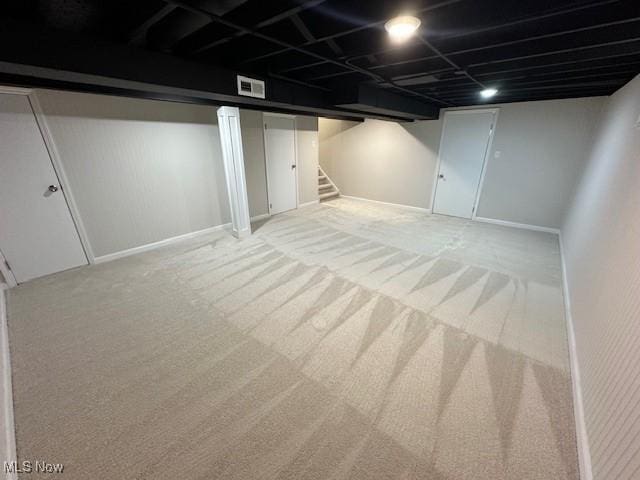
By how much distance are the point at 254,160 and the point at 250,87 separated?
197 cm

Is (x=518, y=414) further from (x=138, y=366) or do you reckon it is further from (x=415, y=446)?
(x=138, y=366)

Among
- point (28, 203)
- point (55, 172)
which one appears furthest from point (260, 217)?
point (28, 203)

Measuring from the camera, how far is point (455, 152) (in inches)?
198

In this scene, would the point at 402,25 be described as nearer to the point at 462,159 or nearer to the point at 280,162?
the point at 280,162

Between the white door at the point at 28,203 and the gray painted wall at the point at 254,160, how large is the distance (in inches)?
97.2

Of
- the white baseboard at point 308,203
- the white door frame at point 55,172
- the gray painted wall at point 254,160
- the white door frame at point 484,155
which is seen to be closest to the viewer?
the white door frame at point 55,172

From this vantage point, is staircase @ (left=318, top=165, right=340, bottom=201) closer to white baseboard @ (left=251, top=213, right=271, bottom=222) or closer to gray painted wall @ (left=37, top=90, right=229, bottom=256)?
white baseboard @ (left=251, top=213, right=271, bottom=222)

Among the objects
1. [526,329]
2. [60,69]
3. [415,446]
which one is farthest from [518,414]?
[60,69]

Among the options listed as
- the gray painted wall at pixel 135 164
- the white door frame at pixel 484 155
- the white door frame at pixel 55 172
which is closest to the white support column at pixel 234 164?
the gray painted wall at pixel 135 164

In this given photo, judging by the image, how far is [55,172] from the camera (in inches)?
108

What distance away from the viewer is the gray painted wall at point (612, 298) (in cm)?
103

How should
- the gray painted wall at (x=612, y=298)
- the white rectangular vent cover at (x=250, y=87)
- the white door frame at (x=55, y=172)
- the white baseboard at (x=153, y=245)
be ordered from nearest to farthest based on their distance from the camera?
the gray painted wall at (x=612, y=298) < the white door frame at (x=55, y=172) < the white rectangular vent cover at (x=250, y=87) < the white baseboard at (x=153, y=245)

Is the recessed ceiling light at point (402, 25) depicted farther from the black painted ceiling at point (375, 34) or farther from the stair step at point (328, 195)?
the stair step at point (328, 195)

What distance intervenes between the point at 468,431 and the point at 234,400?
1342mm
